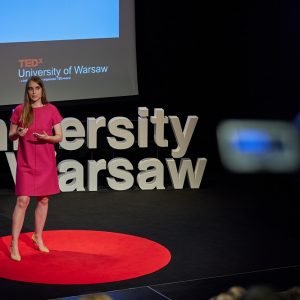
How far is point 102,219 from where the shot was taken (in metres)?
6.04

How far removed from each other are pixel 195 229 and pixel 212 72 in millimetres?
3694

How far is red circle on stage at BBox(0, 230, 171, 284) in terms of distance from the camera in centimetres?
423

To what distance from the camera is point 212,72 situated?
8.94m

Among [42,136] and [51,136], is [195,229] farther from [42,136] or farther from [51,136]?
[42,136]

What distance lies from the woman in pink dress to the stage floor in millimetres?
637

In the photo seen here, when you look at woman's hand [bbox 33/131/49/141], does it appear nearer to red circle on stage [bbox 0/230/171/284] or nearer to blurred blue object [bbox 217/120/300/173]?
red circle on stage [bbox 0/230/171/284]

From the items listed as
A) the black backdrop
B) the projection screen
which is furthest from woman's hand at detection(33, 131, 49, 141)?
the black backdrop

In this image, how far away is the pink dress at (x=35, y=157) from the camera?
4.51 m

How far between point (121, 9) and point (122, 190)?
223cm

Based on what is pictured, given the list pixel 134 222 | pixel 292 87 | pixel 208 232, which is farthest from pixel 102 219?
pixel 292 87

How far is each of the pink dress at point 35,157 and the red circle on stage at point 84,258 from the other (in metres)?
0.48

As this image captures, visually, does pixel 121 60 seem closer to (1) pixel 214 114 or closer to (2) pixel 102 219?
(1) pixel 214 114

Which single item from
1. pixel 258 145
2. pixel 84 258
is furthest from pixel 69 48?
pixel 84 258

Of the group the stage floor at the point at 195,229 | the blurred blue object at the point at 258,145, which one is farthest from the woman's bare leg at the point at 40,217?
the blurred blue object at the point at 258,145
